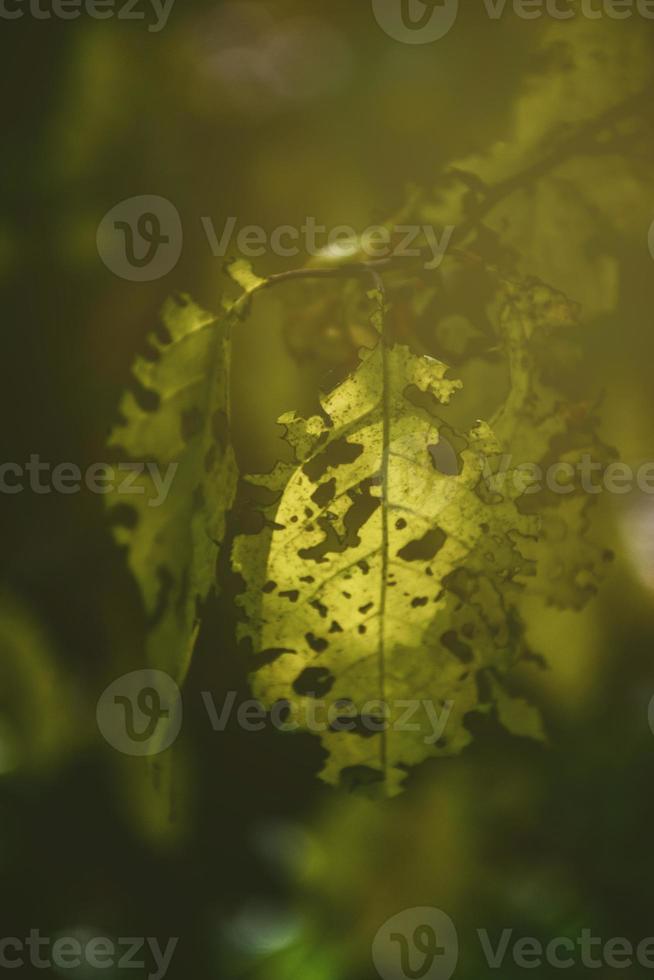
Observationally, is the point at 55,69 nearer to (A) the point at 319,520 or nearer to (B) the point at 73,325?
(B) the point at 73,325

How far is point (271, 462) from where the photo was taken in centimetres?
49

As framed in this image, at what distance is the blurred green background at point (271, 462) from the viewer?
48 centimetres

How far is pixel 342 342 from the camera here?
49cm

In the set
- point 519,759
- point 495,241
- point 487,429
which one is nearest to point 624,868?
point 519,759

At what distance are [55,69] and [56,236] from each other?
0.09 m

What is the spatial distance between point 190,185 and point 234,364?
0.10 metres

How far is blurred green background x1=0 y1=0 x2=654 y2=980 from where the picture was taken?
483 millimetres

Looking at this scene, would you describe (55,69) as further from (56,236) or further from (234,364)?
(234,364)

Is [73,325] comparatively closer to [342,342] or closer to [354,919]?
[342,342]

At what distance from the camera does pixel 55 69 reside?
0.49m

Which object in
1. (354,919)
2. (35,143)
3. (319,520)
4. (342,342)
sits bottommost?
(354,919)

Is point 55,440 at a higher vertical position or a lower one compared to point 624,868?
higher

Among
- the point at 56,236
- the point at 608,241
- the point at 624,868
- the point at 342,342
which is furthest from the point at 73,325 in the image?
the point at 624,868

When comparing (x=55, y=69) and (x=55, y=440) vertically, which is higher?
(x=55, y=69)
